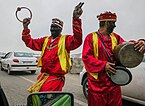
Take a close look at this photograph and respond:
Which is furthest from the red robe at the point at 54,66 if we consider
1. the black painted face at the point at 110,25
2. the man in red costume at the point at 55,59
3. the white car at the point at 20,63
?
the white car at the point at 20,63

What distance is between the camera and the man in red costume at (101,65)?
2604 millimetres

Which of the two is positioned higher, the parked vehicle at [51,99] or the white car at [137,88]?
the parked vehicle at [51,99]

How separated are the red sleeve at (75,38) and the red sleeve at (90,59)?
4.9 inches

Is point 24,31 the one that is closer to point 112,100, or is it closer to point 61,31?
point 61,31

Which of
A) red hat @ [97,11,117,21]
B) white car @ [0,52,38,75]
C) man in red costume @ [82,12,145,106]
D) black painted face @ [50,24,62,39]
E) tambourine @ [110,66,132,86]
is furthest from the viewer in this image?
white car @ [0,52,38,75]

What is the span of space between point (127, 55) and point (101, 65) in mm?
299

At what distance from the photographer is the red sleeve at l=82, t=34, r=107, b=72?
2.54m

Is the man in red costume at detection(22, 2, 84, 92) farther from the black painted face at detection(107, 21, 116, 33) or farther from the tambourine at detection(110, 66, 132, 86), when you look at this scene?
the tambourine at detection(110, 66, 132, 86)

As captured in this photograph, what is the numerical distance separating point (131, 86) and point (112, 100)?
8.30 ft

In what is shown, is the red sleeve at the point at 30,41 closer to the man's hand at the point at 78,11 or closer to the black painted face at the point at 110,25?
the man's hand at the point at 78,11

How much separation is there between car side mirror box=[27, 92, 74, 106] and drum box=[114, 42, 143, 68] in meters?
1.11

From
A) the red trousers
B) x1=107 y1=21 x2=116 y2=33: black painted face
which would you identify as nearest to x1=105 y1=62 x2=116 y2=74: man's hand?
the red trousers

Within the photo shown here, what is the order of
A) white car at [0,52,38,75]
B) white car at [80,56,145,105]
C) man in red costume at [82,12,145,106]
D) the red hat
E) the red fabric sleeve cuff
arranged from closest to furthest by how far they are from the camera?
man in red costume at [82,12,145,106]
the red hat
the red fabric sleeve cuff
white car at [80,56,145,105]
white car at [0,52,38,75]

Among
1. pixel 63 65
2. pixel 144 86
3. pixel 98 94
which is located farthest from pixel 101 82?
pixel 144 86
